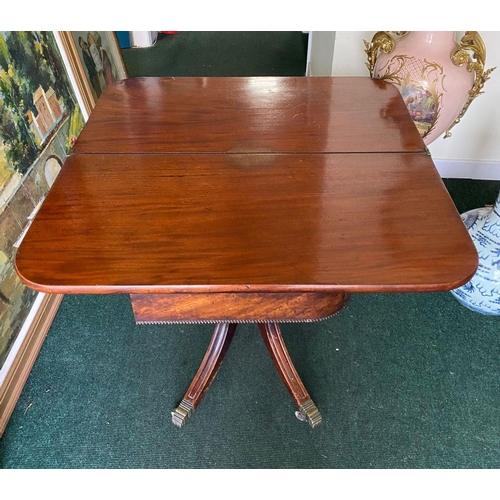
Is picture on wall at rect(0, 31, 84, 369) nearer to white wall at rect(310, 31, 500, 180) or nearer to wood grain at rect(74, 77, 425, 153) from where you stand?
wood grain at rect(74, 77, 425, 153)

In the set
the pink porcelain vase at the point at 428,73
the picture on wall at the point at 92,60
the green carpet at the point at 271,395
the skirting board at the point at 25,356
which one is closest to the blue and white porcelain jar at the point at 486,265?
the green carpet at the point at 271,395

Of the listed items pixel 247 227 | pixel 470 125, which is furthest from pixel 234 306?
pixel 470 125

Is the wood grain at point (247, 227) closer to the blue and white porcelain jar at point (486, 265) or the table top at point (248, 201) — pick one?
the table top at point (248, 201)

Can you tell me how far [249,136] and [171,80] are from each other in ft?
1.31

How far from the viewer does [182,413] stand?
4.12 feet

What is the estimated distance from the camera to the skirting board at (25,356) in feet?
4.22

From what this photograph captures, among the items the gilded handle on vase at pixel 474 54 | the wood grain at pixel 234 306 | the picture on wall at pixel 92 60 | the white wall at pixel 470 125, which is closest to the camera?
the wood grain at pixel 234 306

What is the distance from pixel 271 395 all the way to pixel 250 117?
34.2 inches

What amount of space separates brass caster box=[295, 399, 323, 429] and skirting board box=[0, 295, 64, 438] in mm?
926

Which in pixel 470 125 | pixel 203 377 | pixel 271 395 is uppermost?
pixel 470 125

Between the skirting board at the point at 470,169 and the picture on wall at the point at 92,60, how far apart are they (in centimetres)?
171

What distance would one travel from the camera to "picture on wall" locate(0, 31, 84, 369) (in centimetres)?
127

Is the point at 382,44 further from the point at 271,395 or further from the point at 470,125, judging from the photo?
the point at 271,395

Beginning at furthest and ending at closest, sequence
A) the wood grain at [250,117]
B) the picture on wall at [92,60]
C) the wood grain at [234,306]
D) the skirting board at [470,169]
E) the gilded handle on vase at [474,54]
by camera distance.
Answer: the skirting board at [470,169] → the picture on wall at [92,60] → the gilded handle on vase at [474,54] → the wood grain at [250,117] → the wood grain at [234,306]
